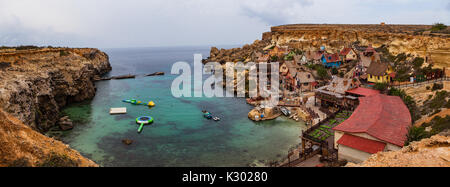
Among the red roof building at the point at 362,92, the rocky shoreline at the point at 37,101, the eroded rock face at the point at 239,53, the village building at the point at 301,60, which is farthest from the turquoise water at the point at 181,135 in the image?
the eroded rock face at the point at 239,53

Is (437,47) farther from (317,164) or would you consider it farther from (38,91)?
(38,91)

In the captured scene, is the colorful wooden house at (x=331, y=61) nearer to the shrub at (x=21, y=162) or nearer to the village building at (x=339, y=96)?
the village building at (x=339, y=96)

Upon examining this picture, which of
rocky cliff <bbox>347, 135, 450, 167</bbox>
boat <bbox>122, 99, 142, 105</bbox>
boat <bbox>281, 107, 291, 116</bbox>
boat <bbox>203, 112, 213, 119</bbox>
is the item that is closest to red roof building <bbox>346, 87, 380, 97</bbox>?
boat <bbox>281, 107, 291, 116</bbox>

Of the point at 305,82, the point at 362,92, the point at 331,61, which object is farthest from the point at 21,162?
the point at 331,61

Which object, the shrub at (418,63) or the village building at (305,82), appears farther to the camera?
the village building at (305,82)

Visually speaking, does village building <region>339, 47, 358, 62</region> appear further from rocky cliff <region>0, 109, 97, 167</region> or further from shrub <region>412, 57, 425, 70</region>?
rocky cliff <region>0, 109, 97, 167</region>

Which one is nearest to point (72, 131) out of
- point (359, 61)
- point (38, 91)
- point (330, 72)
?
point (38, 91)

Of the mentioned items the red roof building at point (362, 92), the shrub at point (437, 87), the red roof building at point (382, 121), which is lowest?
the red roof building at point (382, 121)
